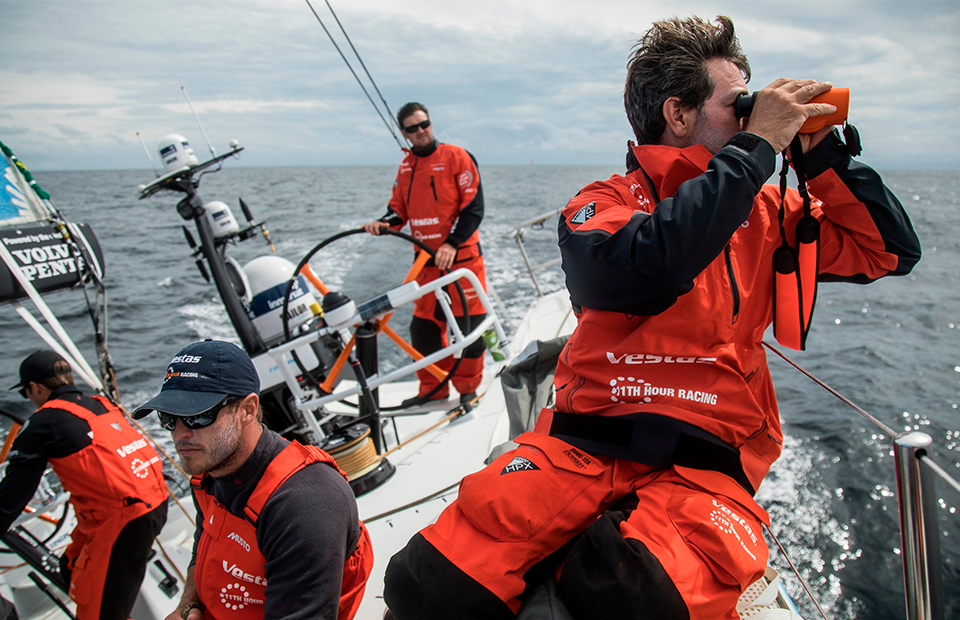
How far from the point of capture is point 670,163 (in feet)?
3.36

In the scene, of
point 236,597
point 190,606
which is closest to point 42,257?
point 190,606

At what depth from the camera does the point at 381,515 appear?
86.7 inches

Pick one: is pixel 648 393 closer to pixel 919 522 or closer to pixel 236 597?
pixel 919 522

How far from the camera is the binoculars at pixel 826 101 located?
0.96 m

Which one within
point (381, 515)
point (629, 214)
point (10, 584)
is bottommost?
point (10, 584)

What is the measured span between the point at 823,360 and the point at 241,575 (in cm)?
547

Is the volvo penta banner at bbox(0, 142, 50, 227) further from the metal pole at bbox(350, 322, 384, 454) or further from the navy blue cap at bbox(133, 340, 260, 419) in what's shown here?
the navy blue cap at bbox(133, 340, 260, 419)

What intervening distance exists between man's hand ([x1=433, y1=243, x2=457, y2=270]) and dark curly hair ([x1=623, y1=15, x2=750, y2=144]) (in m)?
1.93

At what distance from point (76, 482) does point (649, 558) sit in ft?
7.44

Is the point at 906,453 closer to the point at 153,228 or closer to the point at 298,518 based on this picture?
the point at 298,518

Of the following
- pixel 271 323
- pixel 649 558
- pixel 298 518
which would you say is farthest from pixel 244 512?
pixel 271 323

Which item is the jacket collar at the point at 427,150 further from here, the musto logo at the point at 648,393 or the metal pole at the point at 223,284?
the musto logo at the point at 648,393

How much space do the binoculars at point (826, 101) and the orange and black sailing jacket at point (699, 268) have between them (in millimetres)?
88

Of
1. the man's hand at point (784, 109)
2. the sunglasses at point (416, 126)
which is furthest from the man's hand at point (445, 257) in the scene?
the man's hand at point (784, 109)
